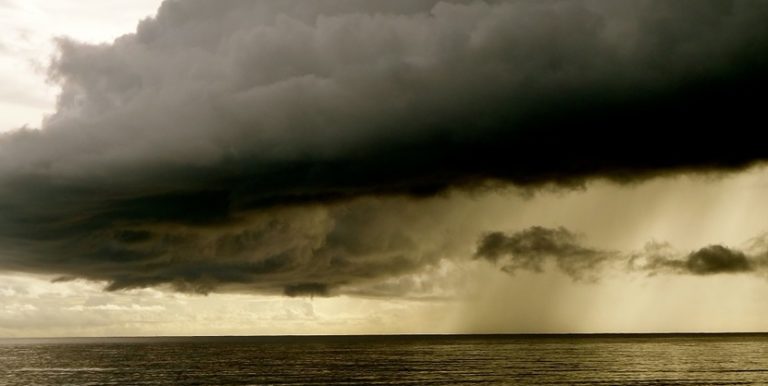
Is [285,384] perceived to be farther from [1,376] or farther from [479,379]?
[1,376]

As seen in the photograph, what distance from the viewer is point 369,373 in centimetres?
13550

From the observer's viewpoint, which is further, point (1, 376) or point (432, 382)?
point (1, 376)

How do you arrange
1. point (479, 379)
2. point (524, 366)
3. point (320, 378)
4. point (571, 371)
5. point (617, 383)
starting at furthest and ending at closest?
1. point (524, 366)
2. point (571, 371)
3. point (320, 378)
4. point (479, 379)
5. point (617, 383)

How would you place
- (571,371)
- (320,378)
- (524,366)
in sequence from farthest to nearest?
(524,366)
(571,371)
(320,378)

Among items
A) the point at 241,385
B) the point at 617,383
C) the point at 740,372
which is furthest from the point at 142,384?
the point at 740,372

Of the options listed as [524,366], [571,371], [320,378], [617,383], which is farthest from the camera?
[524,366]

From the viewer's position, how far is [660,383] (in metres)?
108

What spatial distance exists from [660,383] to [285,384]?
2234 inches

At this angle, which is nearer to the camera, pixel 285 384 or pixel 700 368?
pixel 285 384

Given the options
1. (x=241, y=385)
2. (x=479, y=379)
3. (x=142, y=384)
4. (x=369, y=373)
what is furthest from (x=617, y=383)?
(x=142, y=384)

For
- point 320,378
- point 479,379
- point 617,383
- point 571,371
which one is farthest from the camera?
point 571,371

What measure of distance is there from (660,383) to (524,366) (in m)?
43.8

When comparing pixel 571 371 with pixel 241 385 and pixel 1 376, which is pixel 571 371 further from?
pixel 1 376

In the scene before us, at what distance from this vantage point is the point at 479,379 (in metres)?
115
